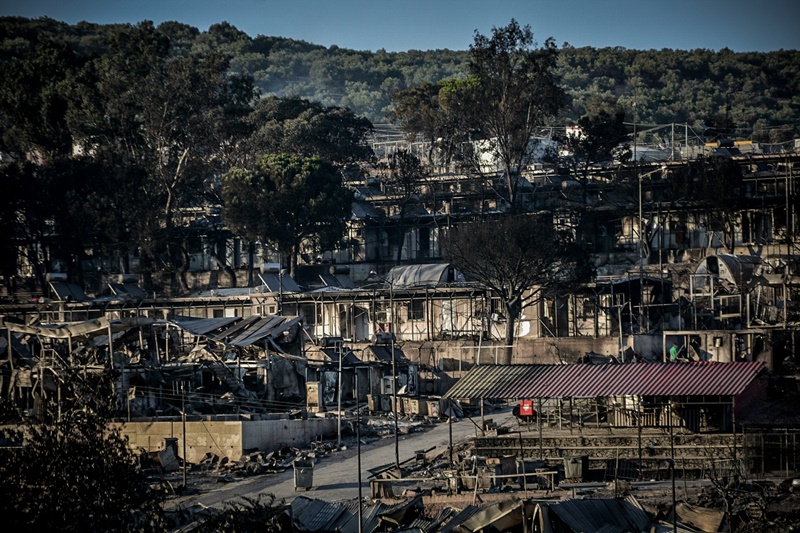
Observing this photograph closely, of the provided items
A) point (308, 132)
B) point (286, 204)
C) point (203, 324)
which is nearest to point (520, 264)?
point (203, 324)

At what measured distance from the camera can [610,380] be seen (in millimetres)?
49062

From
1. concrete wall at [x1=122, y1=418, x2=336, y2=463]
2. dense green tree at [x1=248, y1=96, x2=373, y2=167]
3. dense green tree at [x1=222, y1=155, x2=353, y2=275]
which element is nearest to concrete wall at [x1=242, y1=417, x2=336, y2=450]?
concrete wall at [x1=122, y1=418, x2=336, y2=463]

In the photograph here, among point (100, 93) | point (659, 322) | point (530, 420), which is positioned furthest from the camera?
point (100, 93)

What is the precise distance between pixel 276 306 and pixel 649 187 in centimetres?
2557

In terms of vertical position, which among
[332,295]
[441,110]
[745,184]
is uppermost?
[441,110]

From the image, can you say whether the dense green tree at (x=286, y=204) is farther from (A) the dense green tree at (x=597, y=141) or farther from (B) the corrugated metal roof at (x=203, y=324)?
(A) the dense green tree at (x=597, y=141)

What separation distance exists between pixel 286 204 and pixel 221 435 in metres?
30.9

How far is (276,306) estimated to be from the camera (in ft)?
242

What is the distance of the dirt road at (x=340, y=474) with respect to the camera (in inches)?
1763

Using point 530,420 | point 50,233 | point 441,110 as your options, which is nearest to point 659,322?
point 530,420

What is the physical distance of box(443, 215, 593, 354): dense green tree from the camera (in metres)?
68.5

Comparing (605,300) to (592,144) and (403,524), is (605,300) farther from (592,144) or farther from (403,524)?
(403,524)

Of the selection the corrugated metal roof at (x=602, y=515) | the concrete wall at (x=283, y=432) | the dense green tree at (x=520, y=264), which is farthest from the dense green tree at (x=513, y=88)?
the corrugated metal roof at (x=602, y=515)

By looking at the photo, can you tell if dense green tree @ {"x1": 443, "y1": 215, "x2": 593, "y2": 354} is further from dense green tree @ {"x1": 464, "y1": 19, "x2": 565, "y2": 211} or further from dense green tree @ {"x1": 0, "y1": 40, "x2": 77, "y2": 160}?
dense green tree @ {"x1": 0, "y1": 40, "x2": 77, "y2": 160}
